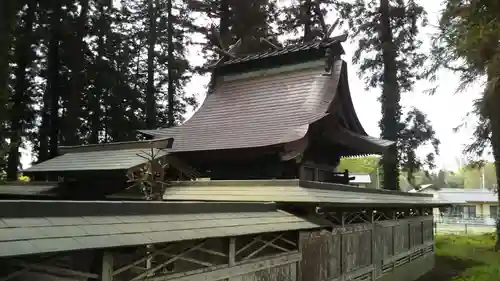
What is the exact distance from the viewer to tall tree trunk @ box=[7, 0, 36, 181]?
58.6 ft

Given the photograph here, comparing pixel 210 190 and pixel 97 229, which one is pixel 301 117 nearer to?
pixel 210 190

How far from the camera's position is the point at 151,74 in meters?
22.6

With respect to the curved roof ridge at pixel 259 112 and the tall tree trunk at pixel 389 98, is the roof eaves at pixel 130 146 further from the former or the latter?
the tall tree trunk at pixel 389 98

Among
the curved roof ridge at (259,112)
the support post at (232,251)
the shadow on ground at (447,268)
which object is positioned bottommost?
the shadow on ground at (447,268)

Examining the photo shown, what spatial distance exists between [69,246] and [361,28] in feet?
62.3

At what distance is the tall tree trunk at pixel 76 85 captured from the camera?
1906cm

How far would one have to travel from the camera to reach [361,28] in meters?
20.0

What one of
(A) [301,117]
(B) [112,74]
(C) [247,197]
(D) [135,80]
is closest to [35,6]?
(B) [112,74]

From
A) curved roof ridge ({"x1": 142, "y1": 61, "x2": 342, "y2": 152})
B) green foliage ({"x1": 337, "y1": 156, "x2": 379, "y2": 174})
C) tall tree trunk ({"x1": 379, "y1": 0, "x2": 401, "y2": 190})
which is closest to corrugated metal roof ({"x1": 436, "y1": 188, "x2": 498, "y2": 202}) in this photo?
green foliage ({"x1": 337, "y1": 156, "x2": 379, "y2": 174})

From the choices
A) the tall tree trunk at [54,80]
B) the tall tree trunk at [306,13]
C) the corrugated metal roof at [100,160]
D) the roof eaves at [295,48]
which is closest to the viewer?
the corrugated metal roof at [100,160]

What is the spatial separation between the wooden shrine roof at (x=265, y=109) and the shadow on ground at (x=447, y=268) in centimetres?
519

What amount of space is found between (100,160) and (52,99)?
9415mm

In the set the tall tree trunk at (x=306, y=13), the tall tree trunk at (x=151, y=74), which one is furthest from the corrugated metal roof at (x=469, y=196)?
the tall tree trunk at (x=151, y=74)

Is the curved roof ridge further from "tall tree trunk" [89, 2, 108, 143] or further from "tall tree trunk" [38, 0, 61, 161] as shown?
"tall tree trunk" [89, 2, 108, 143]
